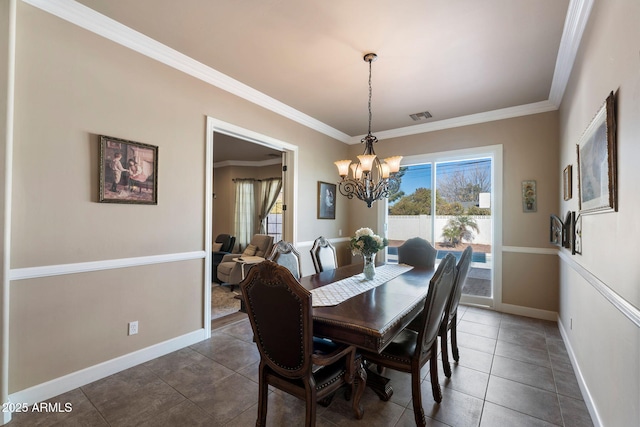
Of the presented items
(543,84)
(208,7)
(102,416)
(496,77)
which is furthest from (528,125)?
(102,416)

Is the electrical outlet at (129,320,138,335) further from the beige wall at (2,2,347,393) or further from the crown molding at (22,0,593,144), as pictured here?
the crown molding at (22,0,593,144)

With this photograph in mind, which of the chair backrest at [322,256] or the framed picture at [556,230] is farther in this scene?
the chair backrest at [322,256]

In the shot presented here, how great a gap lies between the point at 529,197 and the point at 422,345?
318 cm

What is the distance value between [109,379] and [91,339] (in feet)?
1.16

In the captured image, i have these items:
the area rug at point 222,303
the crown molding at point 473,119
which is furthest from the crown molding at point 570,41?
the area rug at point 222,303

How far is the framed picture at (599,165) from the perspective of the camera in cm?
145

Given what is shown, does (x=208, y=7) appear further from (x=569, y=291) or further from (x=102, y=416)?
(x=569, y=291)

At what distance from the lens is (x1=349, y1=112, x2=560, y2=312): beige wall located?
12.0 ft

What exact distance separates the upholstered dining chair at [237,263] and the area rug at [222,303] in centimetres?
17

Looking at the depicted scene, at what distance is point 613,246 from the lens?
150 cm

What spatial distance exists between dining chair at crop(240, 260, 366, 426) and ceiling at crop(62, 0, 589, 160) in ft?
6.52

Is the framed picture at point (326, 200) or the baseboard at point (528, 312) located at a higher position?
the framed picture at point (326, 200)

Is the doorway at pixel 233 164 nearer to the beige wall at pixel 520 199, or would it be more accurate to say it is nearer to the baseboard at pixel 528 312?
the beige wall at pixel 520 199

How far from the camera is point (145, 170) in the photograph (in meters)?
2.52
